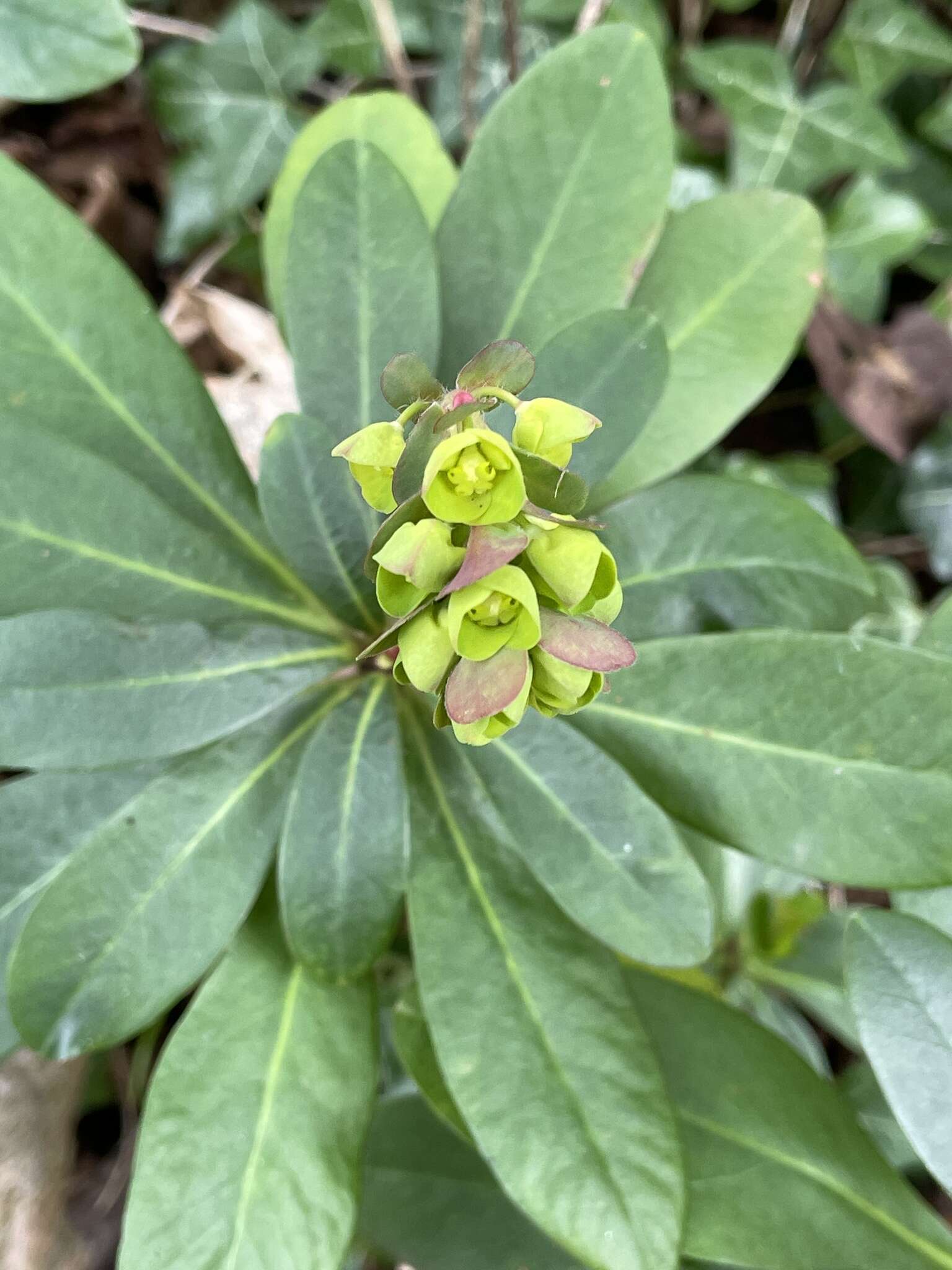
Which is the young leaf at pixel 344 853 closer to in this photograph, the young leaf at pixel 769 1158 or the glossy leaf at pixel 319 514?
the glossy leaf at pixel 319 514

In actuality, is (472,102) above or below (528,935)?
above

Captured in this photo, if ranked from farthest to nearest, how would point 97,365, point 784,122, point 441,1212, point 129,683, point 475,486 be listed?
point 784,122 < point 441,1212 < point 97,365 < point 129,683 < point 475,486

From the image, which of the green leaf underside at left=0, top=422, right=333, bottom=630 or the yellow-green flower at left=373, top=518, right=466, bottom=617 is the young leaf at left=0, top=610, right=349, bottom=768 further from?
the yellow-green flower at left=373, top=518, right=466, bottom=617

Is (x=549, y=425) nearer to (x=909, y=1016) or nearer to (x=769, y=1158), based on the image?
(x=909, y=1016)

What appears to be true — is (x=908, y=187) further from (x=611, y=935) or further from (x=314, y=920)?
(x=314, y=920)

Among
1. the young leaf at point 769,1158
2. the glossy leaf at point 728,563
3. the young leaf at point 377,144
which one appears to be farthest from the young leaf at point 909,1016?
the young leaf at point 377,144

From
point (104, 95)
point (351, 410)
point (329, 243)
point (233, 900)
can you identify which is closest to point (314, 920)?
point (233, 900)

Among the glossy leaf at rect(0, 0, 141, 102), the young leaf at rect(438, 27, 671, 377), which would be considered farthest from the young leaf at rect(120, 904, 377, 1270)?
the glossy leaf at rect(0, 0, 141, 102)

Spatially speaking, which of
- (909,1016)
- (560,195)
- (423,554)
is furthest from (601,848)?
(560,195)
